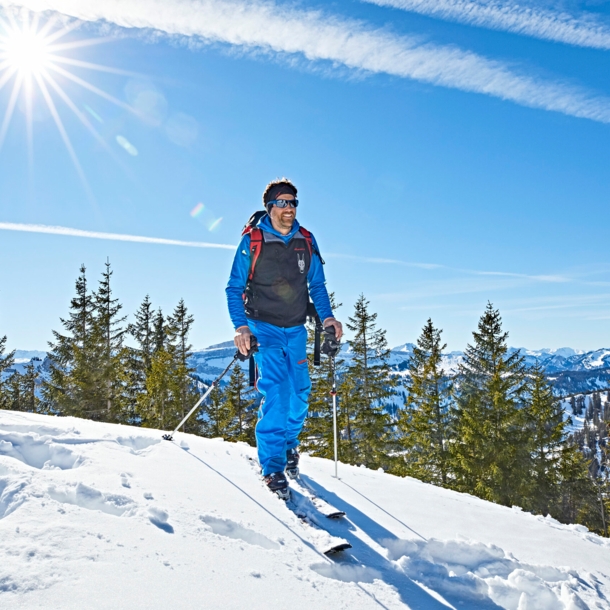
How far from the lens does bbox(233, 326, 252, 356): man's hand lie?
411cm

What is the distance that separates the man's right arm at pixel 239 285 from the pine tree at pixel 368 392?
2009 cm

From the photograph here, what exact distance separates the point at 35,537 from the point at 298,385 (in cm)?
266

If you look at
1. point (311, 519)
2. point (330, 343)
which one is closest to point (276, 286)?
point (330, 343)

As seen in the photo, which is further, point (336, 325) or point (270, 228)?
point (336, 325)

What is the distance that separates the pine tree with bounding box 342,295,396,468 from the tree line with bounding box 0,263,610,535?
0.06 m

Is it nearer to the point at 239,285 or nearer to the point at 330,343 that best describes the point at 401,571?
the point at 330,343

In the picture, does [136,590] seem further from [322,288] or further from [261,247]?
[322,288]

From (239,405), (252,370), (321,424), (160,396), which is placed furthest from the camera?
(239,405)

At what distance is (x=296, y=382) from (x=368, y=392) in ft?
71.4

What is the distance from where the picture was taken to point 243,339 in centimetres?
413

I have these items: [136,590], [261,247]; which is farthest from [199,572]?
[261,247]

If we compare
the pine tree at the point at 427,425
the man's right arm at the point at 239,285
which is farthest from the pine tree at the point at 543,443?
the man's right arm at the point at 239,285

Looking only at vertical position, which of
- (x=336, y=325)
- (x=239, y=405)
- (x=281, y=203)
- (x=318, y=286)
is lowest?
(x=239, y=405)

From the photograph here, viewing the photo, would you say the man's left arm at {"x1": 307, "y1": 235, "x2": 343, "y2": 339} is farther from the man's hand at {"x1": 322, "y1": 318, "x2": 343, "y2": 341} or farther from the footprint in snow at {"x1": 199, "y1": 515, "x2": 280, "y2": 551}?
the footprint in snow at {"x1": 199, "y1": 515, "x2": 280, "y2": 551}
